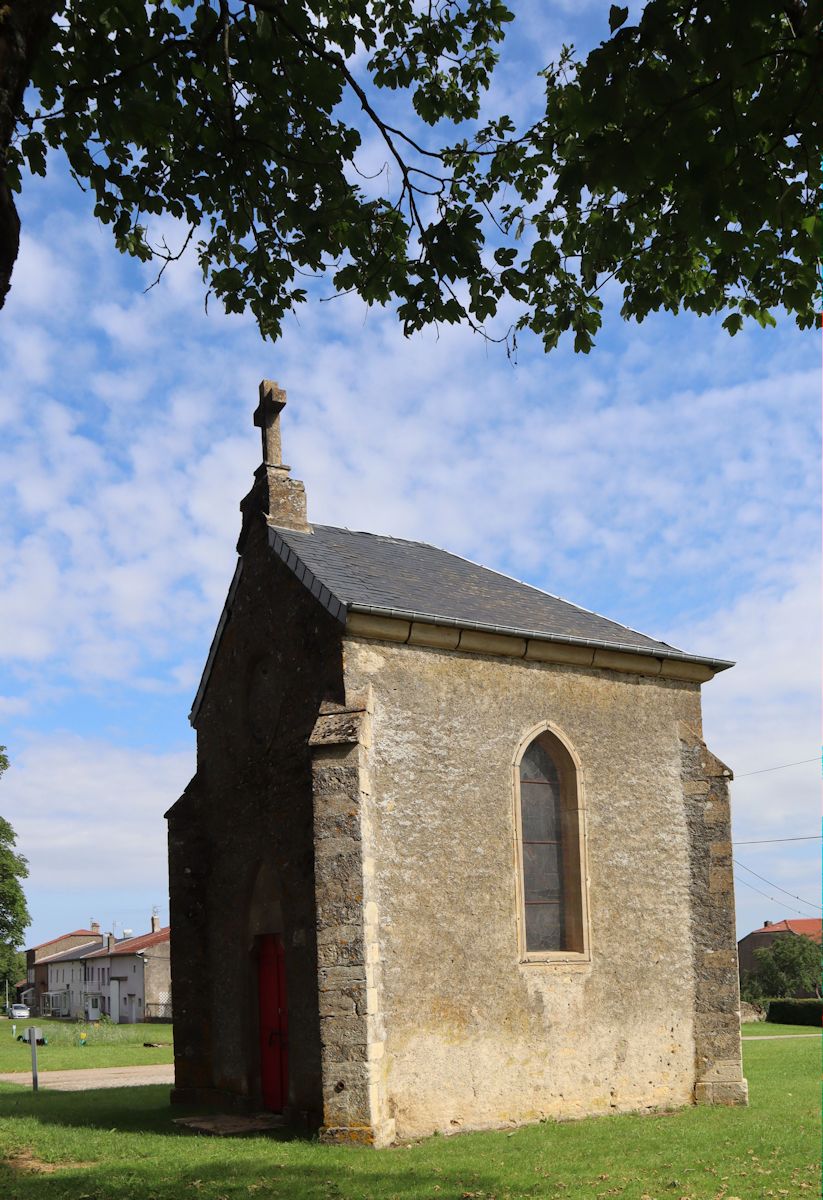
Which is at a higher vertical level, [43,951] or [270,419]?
[270,419]

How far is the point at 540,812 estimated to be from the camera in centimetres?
1509

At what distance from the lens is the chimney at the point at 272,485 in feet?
55.0

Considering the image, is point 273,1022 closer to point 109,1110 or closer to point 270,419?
point 109,1110

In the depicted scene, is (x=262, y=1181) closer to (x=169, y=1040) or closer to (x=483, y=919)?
(x=483, y=919)

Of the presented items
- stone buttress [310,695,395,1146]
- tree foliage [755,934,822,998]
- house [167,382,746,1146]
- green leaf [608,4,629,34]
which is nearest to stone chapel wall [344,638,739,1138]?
house [167,382,746,1146]

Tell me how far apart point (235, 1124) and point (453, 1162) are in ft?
14.6

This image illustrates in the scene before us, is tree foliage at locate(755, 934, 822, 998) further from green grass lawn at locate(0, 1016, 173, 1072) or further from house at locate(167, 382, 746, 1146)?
house at locate(167, 382, 746, 1146)

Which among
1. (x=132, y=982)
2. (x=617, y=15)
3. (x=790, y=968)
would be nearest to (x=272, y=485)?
(x=617, y=15)

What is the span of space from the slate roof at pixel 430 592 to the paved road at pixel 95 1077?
11.8 m

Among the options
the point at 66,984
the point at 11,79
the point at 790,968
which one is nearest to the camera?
the point at 11,79

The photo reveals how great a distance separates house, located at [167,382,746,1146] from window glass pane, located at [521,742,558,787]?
0.03 meters

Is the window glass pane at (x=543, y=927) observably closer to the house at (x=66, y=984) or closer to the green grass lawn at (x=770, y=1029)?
the green grass lawn at (x=770, y=1029)

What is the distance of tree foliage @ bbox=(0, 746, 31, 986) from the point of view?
153 feet

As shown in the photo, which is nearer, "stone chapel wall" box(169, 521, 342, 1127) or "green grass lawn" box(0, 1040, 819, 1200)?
"green grass lawn" box(0, 1040, 819, 1200)
